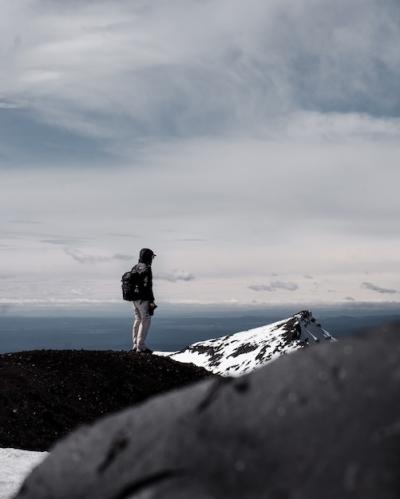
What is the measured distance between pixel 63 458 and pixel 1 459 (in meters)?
9.15

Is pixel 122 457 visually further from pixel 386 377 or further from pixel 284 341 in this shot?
pixel 284 341

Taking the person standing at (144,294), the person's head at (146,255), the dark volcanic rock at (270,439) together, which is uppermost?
the person's head at (146,255)

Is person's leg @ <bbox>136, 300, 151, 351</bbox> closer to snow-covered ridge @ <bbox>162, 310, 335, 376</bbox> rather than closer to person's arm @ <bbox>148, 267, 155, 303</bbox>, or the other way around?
person's arm @ <bbox>148, 267, 155, 303</bbox>

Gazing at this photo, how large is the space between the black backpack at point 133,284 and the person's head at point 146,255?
43cm

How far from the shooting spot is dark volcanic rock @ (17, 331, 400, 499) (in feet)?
11.0

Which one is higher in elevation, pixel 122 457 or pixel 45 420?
pixel 122 457

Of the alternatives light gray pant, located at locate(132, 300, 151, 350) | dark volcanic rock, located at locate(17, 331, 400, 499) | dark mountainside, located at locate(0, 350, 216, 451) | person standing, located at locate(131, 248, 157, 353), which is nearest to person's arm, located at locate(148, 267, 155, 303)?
person standing, located at locate(131, 248, 157, 353)

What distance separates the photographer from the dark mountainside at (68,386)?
20.0 m

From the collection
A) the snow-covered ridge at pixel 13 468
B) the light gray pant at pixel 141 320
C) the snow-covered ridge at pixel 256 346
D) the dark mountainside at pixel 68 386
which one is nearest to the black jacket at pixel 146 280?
the light gray pant at pixel 141 320

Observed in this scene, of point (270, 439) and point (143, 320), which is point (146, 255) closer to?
point (143, 320)

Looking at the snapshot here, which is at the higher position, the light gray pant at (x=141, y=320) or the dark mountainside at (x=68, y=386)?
the light gray pant at (x=141, y=320)

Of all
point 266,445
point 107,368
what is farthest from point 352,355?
point 107,368

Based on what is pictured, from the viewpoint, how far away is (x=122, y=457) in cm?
404

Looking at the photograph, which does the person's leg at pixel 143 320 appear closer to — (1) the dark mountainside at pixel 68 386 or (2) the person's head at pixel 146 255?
(1) the dark mountainside at pixel 68 386
